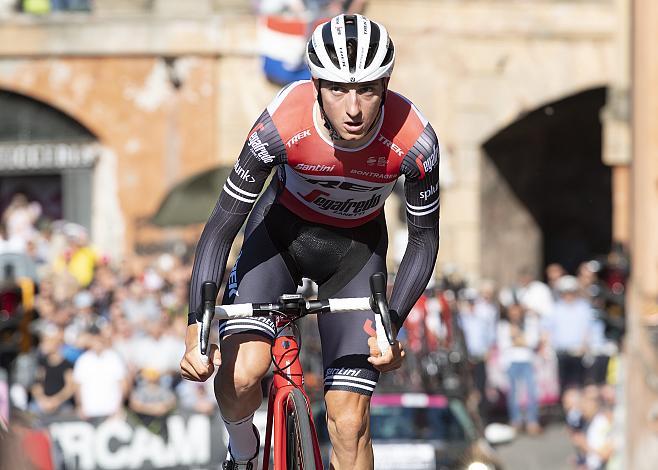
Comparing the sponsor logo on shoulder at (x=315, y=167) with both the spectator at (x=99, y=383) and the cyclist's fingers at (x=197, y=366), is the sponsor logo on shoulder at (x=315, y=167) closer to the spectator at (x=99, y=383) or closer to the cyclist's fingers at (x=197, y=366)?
the cyclist's fingers at (x=197, y=366)

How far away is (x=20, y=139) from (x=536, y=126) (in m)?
8.30

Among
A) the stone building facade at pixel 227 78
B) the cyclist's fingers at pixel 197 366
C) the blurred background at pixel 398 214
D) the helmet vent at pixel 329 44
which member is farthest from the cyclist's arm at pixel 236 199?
the stone building facade at pixel 227 78

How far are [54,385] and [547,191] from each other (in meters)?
14.7

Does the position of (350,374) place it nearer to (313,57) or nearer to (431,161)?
(431,161)

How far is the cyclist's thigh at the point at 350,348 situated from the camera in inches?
290

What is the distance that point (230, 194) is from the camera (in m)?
7.13

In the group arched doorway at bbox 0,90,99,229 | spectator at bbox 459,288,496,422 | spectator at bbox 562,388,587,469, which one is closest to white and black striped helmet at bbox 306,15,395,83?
spectator at bbox 562,388,587,469

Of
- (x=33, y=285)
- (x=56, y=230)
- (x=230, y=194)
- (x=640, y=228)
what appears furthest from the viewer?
(x=56, y=230)

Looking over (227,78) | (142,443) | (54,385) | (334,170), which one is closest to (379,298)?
(334,170)

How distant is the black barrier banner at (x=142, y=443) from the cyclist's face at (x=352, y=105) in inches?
317

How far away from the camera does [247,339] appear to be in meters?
7.30

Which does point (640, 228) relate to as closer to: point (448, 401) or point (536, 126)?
point (448, 401)

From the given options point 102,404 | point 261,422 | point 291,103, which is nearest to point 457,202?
point 102,404

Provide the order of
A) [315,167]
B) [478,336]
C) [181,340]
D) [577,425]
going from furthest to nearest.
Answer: [478,336] < [577,425] < [181,340] < [315,167]
